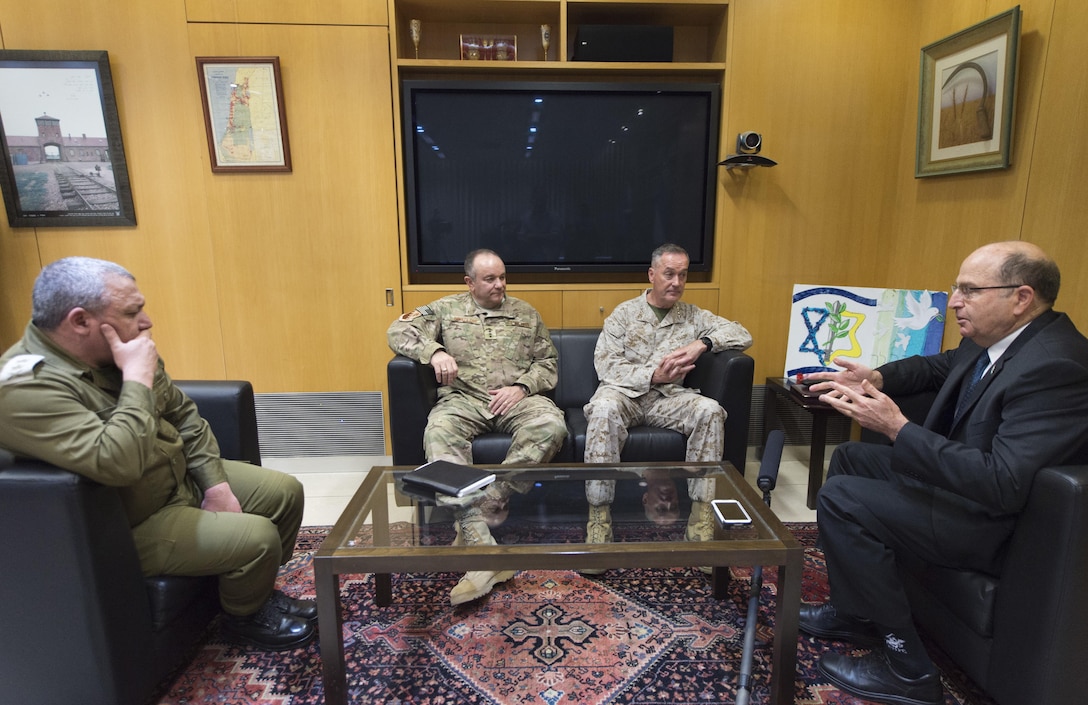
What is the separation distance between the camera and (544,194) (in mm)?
2902

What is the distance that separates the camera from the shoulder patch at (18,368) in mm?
1195

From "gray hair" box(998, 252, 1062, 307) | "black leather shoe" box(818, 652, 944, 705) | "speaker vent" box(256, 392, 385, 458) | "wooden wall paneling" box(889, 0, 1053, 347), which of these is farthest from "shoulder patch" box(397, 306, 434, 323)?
"wooden wall paneling" box(889, 0, 1053, 347)

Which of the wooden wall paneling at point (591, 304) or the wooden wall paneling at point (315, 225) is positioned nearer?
the wooden wall paneling at point (315, 225)

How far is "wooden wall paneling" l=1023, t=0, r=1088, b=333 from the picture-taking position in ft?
6.46

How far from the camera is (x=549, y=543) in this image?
4.42ft

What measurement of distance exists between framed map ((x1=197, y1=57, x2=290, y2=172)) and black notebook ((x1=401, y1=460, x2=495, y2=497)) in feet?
6.01

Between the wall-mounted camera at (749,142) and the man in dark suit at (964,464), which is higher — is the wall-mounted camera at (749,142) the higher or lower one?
the higher one

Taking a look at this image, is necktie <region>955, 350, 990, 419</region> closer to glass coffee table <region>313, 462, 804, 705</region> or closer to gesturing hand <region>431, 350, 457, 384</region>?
glass coffee table <region>313, 462, 804, 705</region>

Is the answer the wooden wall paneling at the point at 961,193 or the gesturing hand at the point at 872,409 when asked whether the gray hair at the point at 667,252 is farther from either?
the wooden wall paneling at the point at 961,193

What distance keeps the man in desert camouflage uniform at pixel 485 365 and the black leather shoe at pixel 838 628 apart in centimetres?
102

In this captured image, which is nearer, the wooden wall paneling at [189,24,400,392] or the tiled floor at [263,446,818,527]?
the tiled floor at [263,446,818,527]

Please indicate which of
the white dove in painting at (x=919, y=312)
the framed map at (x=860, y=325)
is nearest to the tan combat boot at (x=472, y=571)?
the framed map at (x=860, y=325)

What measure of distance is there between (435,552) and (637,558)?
45 centimetres

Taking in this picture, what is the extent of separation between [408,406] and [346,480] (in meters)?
0.80
